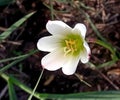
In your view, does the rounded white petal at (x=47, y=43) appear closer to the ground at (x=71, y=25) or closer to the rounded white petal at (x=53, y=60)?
the rounded white petal at (x=53, y=60)

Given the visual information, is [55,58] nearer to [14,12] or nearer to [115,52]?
[115,52]

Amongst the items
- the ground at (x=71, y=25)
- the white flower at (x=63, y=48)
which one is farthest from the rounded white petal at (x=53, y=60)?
the ground at (x=71, y=25)

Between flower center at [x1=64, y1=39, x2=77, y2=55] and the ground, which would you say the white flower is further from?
the ground

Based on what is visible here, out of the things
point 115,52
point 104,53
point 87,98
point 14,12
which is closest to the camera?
point 87,98

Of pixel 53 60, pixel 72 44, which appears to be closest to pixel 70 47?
pixel 72 44

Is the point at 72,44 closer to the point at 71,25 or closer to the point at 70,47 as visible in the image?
the point at 70,47

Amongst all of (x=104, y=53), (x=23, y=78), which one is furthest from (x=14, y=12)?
(x=104, y=53)
